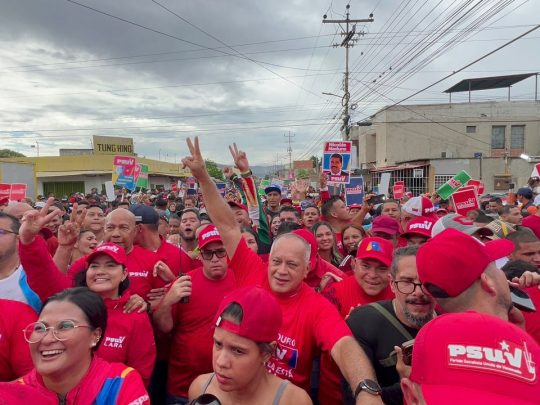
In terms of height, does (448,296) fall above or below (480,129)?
below

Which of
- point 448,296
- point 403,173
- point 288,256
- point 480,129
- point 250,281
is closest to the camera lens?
point 448,296

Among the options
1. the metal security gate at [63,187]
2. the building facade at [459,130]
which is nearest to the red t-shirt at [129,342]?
the metal security gate at [63,187]

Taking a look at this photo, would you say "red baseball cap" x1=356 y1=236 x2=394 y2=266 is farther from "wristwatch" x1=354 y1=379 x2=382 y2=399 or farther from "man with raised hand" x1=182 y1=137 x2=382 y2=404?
"wristwatch" x1=354 y1=379 x2=382 y2=399

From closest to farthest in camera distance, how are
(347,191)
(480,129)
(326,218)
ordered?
(326,218) < (347,191) < (480,129)

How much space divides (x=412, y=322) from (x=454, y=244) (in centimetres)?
75

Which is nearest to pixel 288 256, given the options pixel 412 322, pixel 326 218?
pixel 412 322

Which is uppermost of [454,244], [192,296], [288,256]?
[454,244]

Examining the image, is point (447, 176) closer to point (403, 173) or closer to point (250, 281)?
point (403, 173)

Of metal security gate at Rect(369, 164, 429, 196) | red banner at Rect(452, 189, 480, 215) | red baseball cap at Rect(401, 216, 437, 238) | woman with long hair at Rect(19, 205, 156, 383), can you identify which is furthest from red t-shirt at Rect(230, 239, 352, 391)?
metal security gate at Rect(369, 164, 429, 196)

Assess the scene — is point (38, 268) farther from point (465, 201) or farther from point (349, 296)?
point (465, 201)

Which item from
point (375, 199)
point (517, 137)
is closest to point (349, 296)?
point (375, 199)

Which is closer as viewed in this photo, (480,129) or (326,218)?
(326,218)

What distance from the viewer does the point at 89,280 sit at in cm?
295

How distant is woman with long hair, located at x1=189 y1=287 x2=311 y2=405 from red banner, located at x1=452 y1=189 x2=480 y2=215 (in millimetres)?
6592
